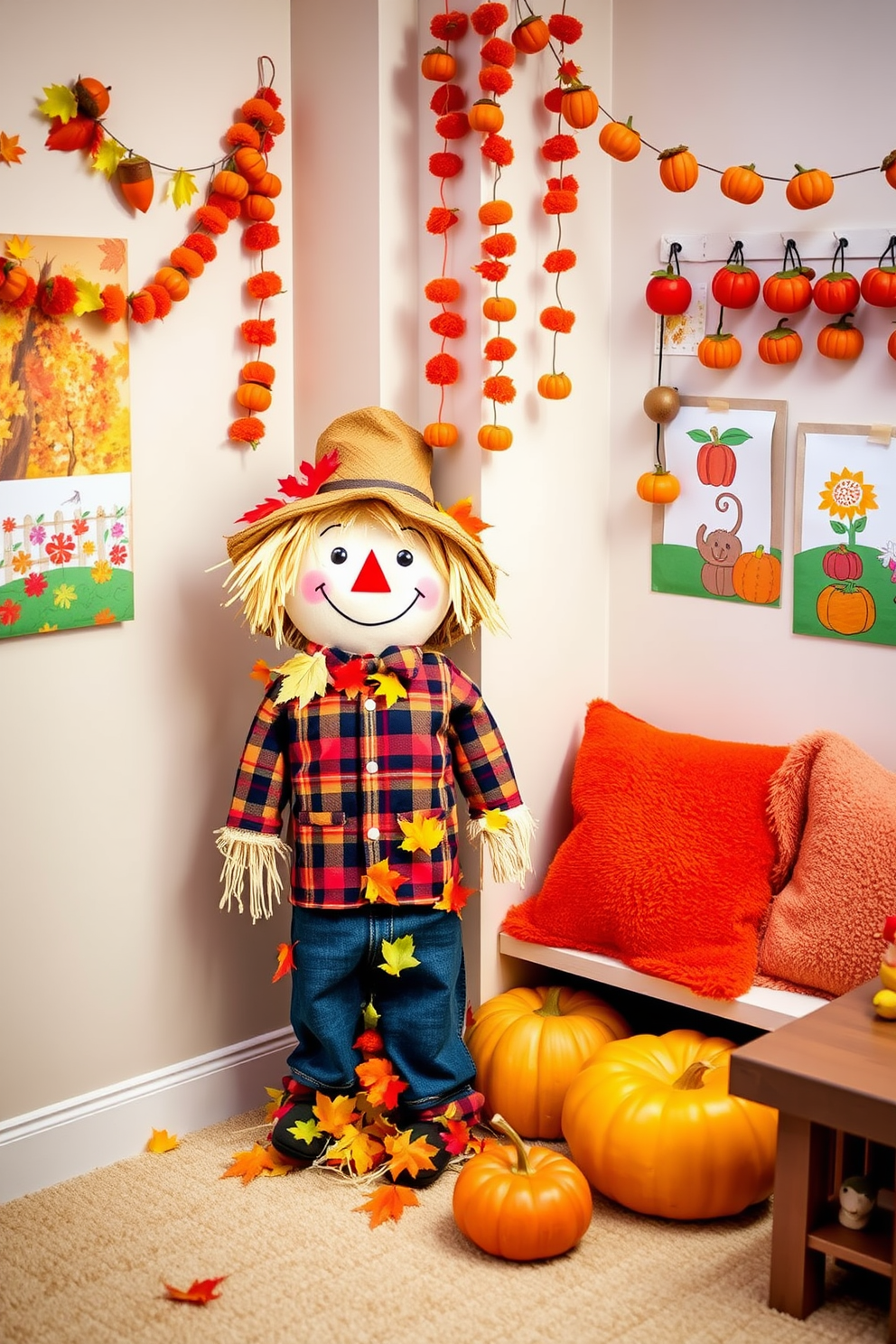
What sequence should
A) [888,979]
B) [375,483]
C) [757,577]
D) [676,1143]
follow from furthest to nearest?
[757,577] < [375,483] < [676,1143] < [888,979]

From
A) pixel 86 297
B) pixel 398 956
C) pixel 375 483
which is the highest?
pixel 86 297

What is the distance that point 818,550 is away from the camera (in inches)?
97.7

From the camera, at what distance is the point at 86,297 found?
89.4 inches

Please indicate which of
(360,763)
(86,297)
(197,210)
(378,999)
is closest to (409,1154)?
(378,999)

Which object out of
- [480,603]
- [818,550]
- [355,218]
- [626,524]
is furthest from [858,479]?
[355,218]

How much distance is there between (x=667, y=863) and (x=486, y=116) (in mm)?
1335

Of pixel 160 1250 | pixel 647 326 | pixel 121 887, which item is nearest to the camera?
pixel 160 1250

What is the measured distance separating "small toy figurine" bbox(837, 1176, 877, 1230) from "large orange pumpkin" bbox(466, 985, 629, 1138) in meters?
0.59

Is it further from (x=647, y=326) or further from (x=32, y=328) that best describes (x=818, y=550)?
(x=32, y=328)

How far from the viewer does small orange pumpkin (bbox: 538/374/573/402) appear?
2.52 m

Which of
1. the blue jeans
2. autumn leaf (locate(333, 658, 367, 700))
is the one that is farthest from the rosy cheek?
the blue jeans

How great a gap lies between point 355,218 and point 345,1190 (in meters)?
1.73

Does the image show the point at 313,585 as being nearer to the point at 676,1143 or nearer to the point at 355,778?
the point at 355,778

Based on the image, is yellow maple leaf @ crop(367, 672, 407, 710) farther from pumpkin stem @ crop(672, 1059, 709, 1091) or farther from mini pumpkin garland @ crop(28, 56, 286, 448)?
pumpkin stem @ crop(672, 1059, 709, 1091)
